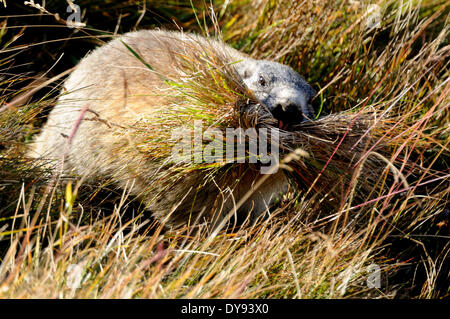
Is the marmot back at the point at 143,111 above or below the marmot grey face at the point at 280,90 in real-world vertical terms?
below

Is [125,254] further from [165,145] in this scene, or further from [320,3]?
[320,3]

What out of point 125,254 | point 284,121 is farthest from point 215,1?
point 125,254

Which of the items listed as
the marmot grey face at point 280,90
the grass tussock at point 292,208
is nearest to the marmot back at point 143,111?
the marmot grey face at point 280,90

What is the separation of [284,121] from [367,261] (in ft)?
3.45

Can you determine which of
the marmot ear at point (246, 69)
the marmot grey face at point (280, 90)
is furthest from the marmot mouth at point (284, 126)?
the marmot ear at point (246, 69)

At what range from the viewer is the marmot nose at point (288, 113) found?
335cm

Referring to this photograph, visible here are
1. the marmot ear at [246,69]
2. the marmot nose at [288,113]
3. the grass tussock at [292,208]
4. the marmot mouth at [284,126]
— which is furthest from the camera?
the marmot ear at [246,69]

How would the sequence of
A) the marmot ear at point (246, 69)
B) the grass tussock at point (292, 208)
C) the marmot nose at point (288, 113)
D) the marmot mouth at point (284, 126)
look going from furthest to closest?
the marmot ear at point (246, 69)
the marmot nose at point (288, 113)
the marmot mouth at point (284, 126)
the grass tussock at point (292, 208)

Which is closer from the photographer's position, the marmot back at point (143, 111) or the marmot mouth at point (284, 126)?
the marmot mouth at point (284, 126)

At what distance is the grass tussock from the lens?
2.37m

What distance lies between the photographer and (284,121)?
10.9 feet

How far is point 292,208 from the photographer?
357cm

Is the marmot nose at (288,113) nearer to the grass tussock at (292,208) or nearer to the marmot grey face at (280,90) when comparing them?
the marmot grey face at (280,90)

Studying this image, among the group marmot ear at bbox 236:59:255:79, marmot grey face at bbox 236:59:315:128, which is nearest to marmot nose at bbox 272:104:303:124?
marmot grey face at bbox 236:59:315:128
